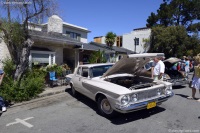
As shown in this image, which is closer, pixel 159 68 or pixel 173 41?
pixel 159 68

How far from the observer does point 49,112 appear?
5.66 metres

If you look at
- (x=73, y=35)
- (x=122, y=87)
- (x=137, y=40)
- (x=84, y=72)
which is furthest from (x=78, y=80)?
Result: (x=137, y=40)

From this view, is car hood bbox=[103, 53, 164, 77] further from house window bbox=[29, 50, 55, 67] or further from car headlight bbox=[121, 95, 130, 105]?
house window bbox=[29, 50, 55, 67]

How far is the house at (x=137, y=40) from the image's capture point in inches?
1258

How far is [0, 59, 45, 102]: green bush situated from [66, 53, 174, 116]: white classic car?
1.84 metres

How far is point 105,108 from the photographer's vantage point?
16.1 feet

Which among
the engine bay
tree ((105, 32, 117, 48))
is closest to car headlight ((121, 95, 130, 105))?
the engine bay

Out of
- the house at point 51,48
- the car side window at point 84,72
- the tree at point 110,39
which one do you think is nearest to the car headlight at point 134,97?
the car side window at point 84,72

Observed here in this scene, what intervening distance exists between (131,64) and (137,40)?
94.6 ft

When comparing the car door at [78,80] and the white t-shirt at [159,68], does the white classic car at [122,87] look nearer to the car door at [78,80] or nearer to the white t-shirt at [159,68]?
the car door at [78,80]

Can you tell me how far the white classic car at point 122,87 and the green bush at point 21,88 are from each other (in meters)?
1.84

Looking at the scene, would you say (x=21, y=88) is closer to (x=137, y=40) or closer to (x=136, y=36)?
(x=137, y=40)

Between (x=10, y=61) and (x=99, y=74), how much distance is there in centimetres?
462

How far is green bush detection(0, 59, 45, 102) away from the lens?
22.4 feet
